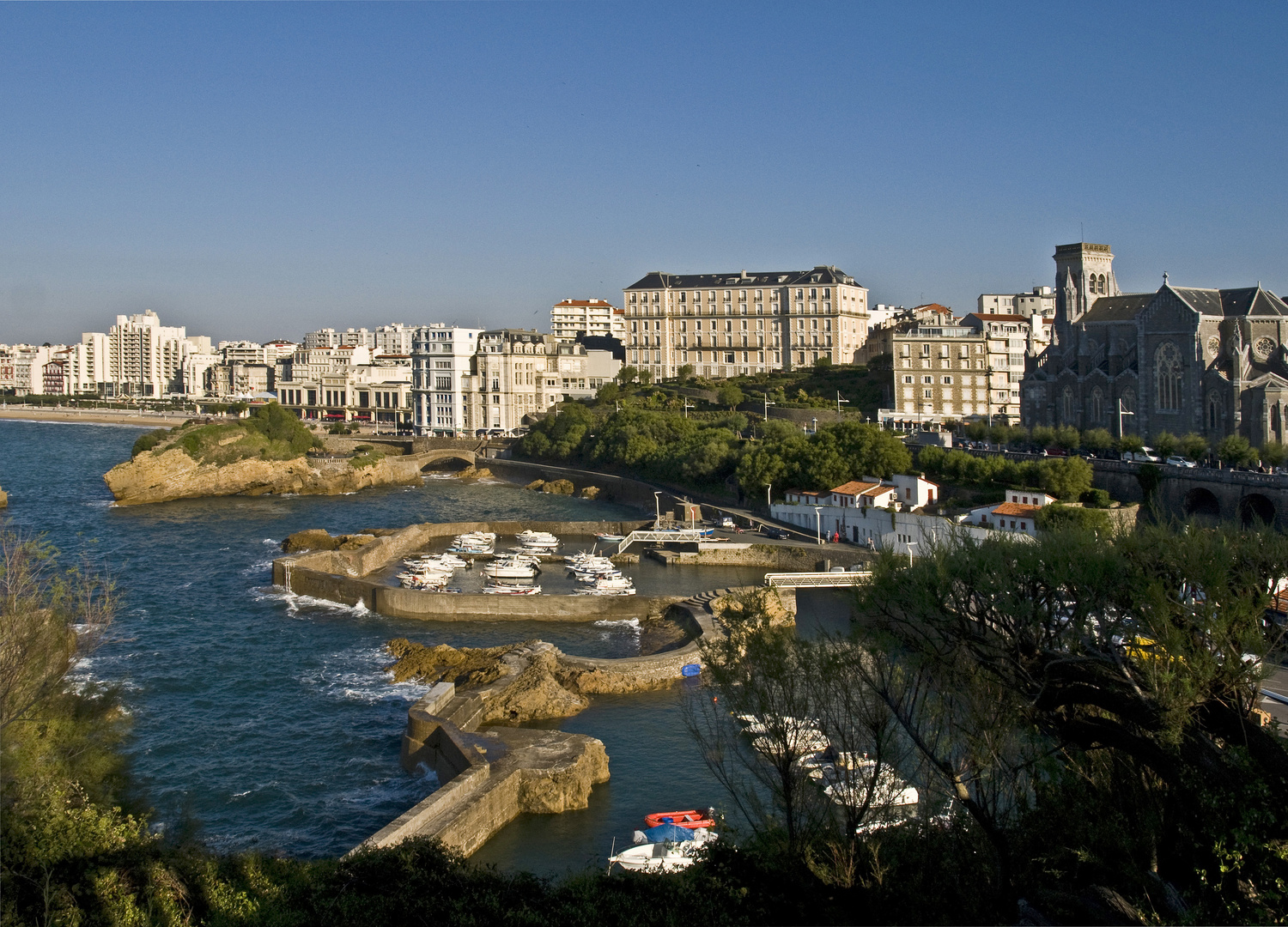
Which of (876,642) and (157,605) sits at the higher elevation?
(876,642)

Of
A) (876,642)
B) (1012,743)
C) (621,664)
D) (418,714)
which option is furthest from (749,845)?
(621,664)

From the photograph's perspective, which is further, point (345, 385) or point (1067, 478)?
point (345, 385)

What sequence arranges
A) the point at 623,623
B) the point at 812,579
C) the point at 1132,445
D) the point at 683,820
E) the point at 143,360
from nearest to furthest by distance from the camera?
the point at 683,820 → the point at 623,623 → the point at 812,579 → the point at 1132,445 → the point at 143,360

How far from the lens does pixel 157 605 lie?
109 ft

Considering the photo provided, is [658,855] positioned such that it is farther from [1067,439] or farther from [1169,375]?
[1169,375]

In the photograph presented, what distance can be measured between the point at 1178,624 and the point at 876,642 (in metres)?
3.37

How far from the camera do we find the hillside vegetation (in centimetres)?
6338

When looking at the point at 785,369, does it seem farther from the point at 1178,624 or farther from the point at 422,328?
the point at 1178,624

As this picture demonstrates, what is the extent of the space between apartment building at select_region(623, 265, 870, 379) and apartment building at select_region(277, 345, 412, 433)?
3616cm

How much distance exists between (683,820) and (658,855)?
1411mm

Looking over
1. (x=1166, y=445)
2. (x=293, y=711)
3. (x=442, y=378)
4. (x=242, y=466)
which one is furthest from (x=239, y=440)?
(x=1166, y=445)

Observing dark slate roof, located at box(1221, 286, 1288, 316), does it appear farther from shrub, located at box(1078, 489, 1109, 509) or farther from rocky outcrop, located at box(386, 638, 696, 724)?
rocky outcrop, located at box(386, 638, 696, 724)

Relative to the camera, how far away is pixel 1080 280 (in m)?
58.2

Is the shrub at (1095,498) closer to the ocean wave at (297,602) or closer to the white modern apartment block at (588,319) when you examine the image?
the ocean wave at (297,602)
